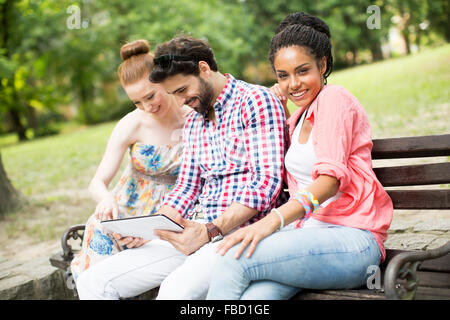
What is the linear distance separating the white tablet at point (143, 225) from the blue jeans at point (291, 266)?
451mm

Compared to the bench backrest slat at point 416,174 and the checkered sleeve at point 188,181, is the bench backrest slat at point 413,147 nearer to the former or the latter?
the bench backrest slat at point 416,174

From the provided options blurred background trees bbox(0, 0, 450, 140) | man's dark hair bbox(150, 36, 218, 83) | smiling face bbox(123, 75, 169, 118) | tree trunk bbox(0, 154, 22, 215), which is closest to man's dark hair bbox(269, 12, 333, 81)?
man's dark hair bbox(150, 36, 218, 83)

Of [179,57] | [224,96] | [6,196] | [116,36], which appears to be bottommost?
[6,196]

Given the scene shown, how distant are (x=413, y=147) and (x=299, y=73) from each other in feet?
2.41

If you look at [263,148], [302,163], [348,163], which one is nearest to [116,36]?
[263,148]

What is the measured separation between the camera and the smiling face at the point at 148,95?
325 centimetres

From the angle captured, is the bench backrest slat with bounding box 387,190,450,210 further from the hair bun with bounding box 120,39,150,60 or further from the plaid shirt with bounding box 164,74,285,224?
the hair bun with bounding box 120,39,150,60

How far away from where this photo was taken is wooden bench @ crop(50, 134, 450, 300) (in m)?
2.04

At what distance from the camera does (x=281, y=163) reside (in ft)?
8.75

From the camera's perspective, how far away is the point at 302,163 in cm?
248

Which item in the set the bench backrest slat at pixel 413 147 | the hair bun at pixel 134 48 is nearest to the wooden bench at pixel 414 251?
the bench backrest slat at pixel 413 147

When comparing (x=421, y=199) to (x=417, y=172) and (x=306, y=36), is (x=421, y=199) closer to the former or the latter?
(x=417, y=172)

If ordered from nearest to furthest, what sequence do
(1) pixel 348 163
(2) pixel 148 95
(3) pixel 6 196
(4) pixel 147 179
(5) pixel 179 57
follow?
(1) pixel 348 163 → (5) pixel 179 57 → (2) pixel 148 95 → (4) pixel 147 179 → (3) pixel 6 196

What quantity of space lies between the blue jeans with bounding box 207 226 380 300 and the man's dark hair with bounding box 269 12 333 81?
0.96 metres
